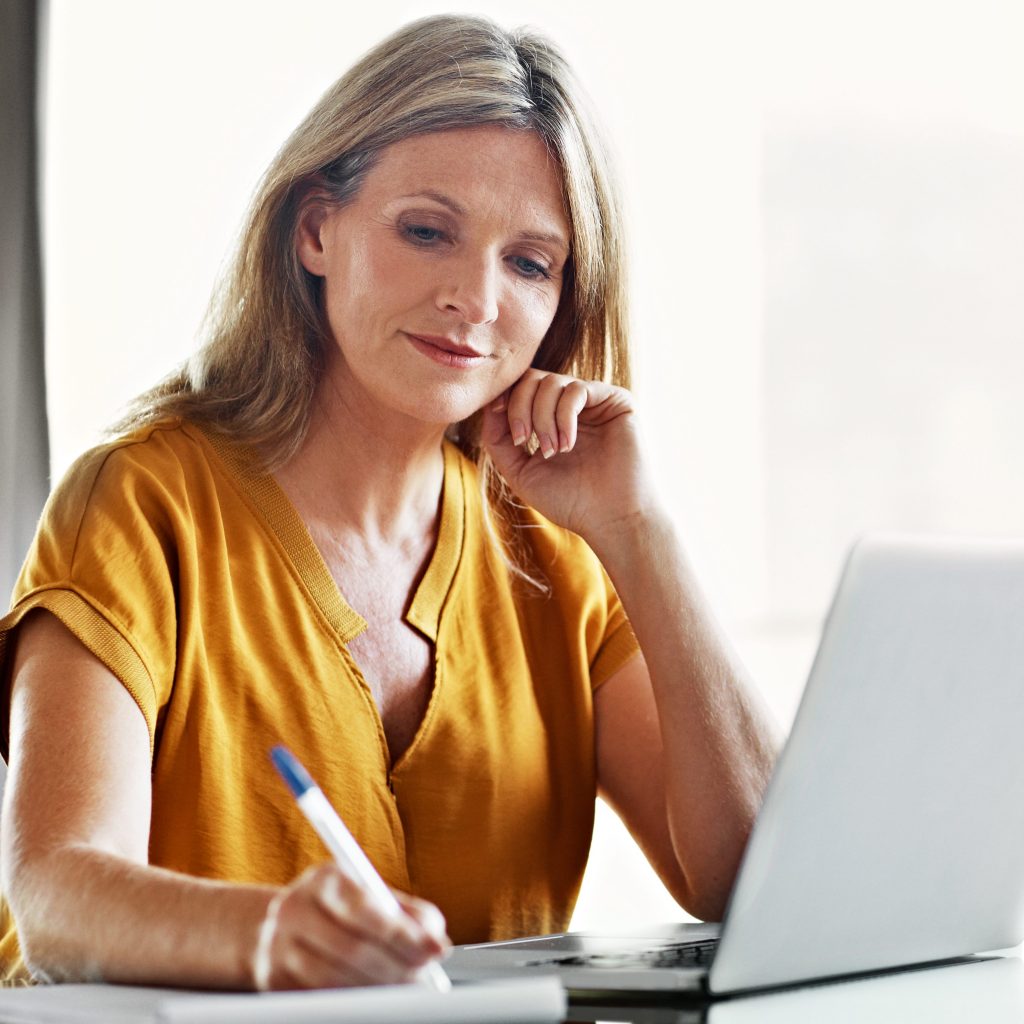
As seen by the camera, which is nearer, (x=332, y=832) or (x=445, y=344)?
(x=332, y=832)

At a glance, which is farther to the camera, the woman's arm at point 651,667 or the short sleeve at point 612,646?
the short sleeve at point 612,646

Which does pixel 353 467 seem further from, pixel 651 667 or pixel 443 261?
pixel 651 667

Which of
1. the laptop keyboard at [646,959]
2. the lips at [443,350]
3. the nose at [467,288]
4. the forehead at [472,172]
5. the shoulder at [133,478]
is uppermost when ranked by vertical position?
the forehead at [472,172]

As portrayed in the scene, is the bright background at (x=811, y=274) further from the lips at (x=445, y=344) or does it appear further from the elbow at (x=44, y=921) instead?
the elbow at (x=44, y=921)

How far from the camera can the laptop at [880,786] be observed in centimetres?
74

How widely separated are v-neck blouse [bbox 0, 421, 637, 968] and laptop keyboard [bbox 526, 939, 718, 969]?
1.32ft

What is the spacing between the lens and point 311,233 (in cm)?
141

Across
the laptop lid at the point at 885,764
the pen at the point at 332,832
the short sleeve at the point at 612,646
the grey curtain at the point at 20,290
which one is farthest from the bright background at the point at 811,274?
the pen at the point at 332,832

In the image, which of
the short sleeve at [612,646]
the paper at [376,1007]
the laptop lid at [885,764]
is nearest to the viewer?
the paper at [376,1007]

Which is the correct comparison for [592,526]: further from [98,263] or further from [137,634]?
[98,263]

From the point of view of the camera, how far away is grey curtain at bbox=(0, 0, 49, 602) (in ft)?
6.63

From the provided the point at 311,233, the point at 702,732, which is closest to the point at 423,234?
the point at 311,233

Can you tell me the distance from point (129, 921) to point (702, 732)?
60cm

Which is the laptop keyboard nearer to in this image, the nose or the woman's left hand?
the woman's left hand
